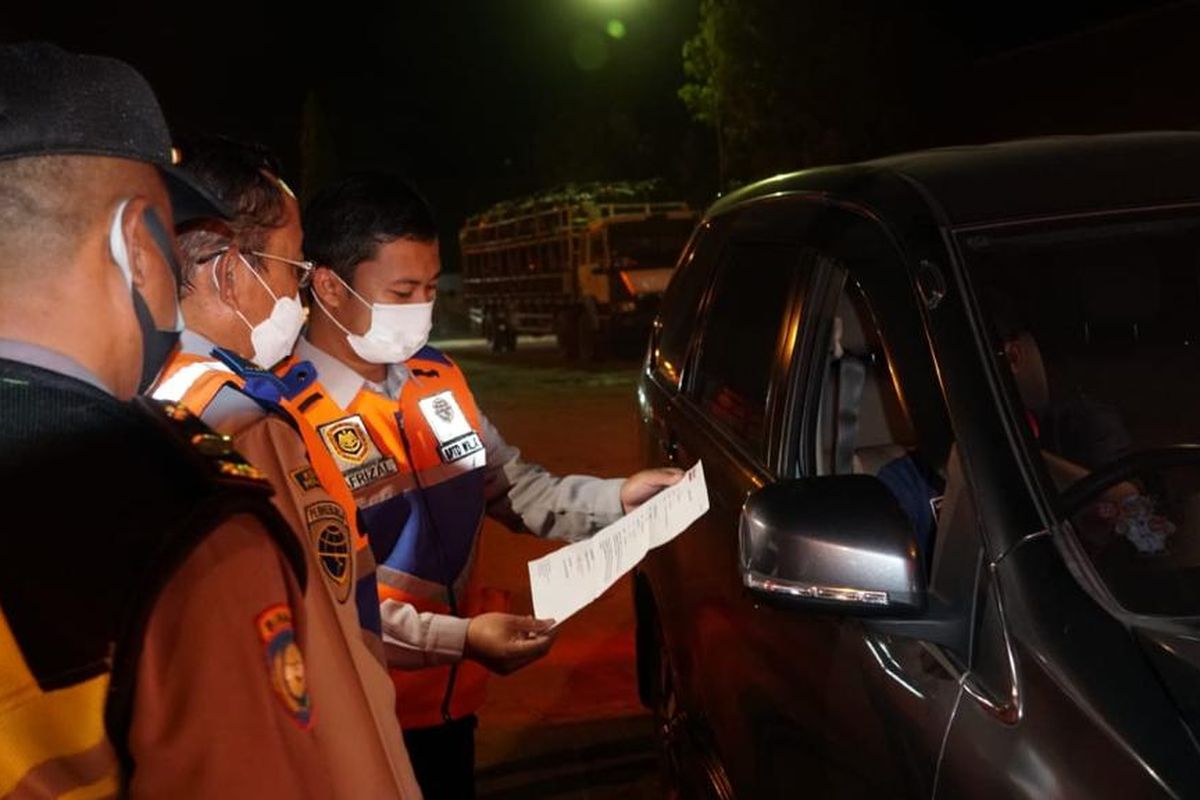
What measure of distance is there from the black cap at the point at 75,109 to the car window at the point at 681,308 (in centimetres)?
242

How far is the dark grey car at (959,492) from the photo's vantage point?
62.9 inches

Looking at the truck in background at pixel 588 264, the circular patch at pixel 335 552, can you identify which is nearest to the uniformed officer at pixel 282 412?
the circular patch at pixel 335 552

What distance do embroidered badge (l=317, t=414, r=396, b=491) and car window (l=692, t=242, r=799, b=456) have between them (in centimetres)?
83

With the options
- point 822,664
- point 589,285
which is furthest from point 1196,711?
point 589,285

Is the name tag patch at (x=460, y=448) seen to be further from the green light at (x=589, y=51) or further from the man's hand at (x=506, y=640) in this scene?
the green light at (x=589, y=51)

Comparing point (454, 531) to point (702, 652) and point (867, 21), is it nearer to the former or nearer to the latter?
point (702, 652)

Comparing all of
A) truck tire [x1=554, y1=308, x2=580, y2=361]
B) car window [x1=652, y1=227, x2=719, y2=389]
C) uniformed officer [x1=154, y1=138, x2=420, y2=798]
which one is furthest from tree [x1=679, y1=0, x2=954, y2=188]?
uniformed officer [x1=154, y1=138, x2=420, y2=798]

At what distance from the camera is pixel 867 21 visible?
21047 millimetres

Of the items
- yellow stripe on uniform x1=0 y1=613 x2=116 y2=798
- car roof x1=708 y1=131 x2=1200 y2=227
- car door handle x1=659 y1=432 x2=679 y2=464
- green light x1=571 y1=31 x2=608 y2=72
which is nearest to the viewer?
yellow stripe on uniform x1=0 y1=613 x2=116 y2=798

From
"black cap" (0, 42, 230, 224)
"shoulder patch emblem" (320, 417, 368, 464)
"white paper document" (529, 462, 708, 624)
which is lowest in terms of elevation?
"white paper document" (529, 462, 708, 624)

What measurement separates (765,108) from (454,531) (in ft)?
67.2

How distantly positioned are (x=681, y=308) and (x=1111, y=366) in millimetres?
1719

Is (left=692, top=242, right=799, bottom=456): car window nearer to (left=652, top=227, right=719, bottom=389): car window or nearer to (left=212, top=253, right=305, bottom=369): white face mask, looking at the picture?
(left=652, top=227, right=719, bottom=389): car window

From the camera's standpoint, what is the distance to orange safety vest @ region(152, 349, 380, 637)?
5.62 ft
